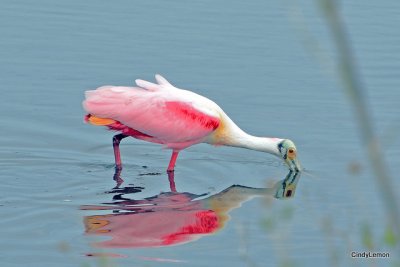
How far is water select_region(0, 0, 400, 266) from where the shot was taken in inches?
263

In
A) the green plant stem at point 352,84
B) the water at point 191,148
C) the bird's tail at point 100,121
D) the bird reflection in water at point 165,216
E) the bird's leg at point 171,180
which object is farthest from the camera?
the bird's tail at point 100,121

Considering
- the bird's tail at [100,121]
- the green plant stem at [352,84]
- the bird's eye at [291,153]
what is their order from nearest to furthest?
the green plant stem at [352,84] < the bird's tail at [100,121] < the bird's eye at [291,153]

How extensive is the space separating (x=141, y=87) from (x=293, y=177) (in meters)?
1.46

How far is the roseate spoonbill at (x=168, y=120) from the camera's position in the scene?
876 cm

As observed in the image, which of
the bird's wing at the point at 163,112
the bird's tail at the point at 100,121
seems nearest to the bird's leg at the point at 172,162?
the bird's wing at the point at 163,112

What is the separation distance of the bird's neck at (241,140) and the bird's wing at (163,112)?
0.14 meters

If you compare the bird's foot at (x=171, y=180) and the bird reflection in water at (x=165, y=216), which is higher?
the bird's foot at (x=171, y=180)

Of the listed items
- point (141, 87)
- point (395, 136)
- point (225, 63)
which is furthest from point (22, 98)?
point (395, 136)

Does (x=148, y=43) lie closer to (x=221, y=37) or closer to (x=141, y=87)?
(x=221, y=37)

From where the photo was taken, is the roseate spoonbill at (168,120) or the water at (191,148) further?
the roseate spoonbill at (168,120)

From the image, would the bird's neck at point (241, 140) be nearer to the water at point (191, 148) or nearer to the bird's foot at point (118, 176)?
the water at point (191, 148)

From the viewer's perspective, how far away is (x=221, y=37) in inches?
481

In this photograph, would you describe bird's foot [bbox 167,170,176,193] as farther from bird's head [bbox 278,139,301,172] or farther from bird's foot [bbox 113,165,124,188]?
bird's head [bbox 278,139,301,172]

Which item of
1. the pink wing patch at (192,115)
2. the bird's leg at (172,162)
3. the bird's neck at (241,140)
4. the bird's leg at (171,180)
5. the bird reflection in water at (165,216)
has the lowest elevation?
the bird reflection in water at (165,216)
